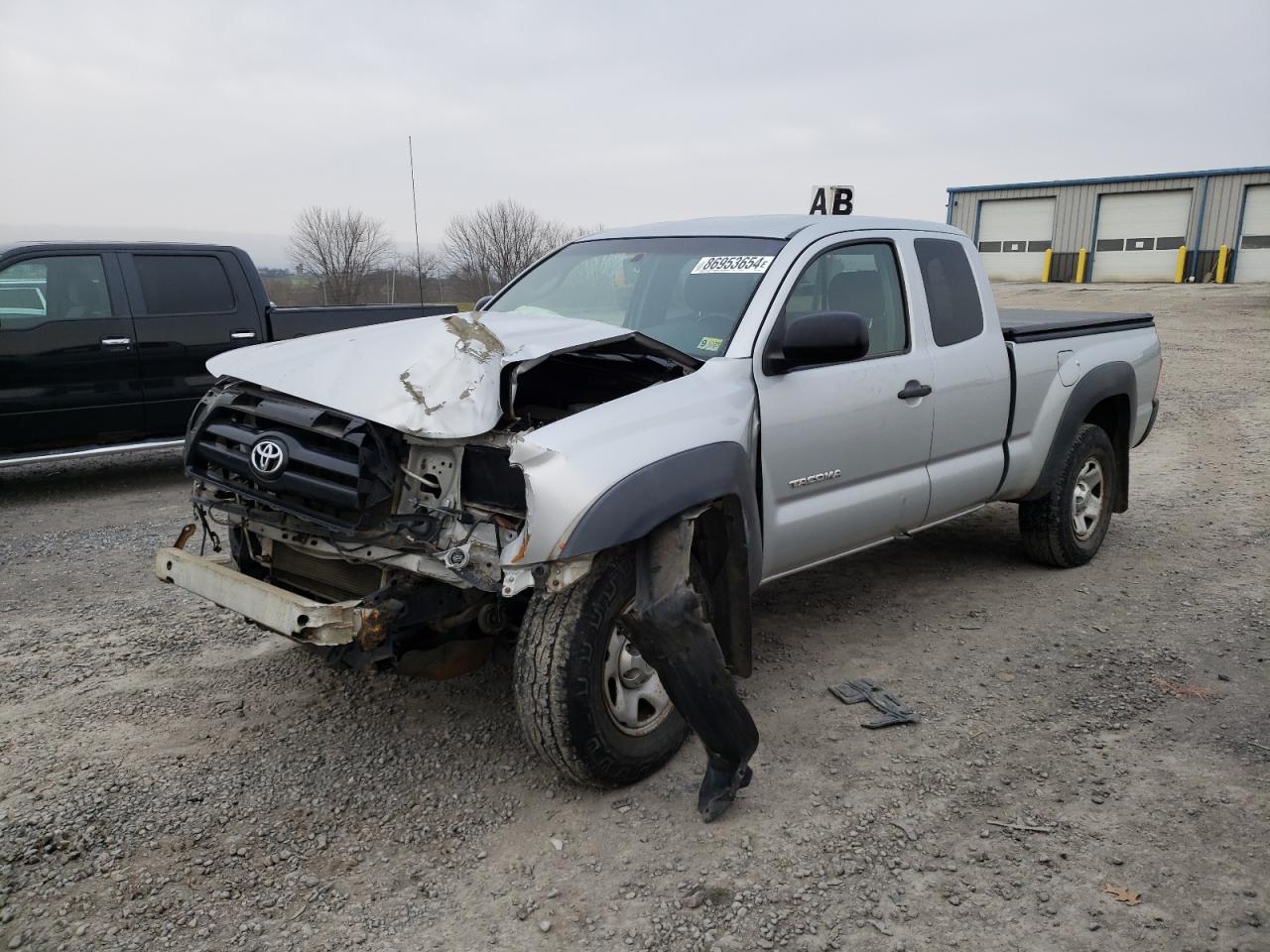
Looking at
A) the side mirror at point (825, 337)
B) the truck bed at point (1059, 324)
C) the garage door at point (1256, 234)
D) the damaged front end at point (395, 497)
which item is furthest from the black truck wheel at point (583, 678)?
the garage door at point (1256, 234)

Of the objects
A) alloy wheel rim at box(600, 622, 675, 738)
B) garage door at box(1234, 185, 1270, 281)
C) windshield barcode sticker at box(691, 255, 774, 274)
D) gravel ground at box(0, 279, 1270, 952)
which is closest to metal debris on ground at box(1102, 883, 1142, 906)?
gravel ground at box(0, 279, 1270, 952)

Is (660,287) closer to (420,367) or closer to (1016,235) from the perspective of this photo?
(420,367)

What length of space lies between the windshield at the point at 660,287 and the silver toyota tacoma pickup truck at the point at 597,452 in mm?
14

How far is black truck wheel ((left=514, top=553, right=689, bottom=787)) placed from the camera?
9.83ft

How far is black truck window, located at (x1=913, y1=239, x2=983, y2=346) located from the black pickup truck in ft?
15.8

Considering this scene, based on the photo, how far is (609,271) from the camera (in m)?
4.39

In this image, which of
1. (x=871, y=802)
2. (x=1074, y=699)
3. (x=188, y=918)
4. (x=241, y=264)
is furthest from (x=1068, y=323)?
(x=241, y=264)

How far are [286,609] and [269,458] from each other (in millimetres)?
481

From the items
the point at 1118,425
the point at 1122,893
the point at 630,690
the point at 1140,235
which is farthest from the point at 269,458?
the point at 1140,235

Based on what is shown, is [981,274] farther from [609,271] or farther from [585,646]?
[585,646]

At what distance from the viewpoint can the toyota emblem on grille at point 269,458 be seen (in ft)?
10.0

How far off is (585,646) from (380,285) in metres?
13.3

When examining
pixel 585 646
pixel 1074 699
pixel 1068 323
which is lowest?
pixel 1074 699

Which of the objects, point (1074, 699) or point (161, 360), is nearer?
point (1074, 699)
